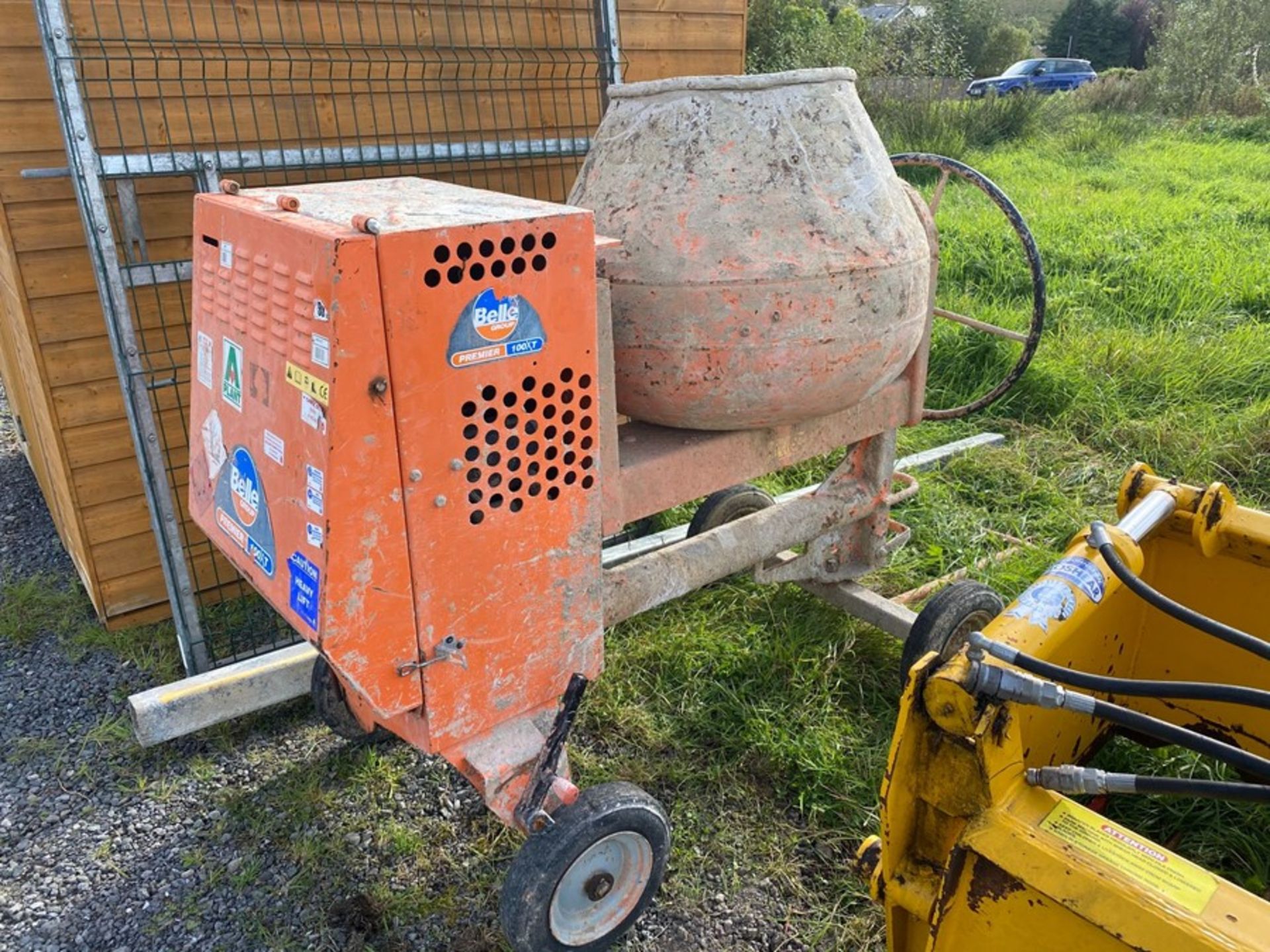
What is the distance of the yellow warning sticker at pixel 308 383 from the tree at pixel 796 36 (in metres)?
17.6

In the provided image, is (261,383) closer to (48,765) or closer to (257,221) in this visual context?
(257,221)

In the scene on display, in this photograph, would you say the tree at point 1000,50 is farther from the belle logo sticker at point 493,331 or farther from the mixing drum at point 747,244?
the belle logo sticker at point 493,331

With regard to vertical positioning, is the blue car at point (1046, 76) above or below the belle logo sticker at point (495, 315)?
above

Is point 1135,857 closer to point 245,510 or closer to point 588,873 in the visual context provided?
point 588,873

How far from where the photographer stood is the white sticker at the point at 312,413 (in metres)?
1.71

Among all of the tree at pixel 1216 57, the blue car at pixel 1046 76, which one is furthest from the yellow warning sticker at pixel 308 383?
the blue car at pixel 1046 76

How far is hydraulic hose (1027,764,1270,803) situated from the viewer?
1417 mm

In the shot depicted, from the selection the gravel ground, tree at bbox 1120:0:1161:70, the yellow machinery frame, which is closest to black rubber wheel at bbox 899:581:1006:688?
the yellow machinery frame

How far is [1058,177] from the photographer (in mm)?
11000

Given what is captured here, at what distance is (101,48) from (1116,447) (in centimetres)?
480

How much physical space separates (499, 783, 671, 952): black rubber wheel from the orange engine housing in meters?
0.28

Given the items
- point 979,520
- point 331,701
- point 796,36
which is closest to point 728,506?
point 979,520

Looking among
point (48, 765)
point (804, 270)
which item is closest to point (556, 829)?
point (804, 270)

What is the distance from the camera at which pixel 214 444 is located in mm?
2180
